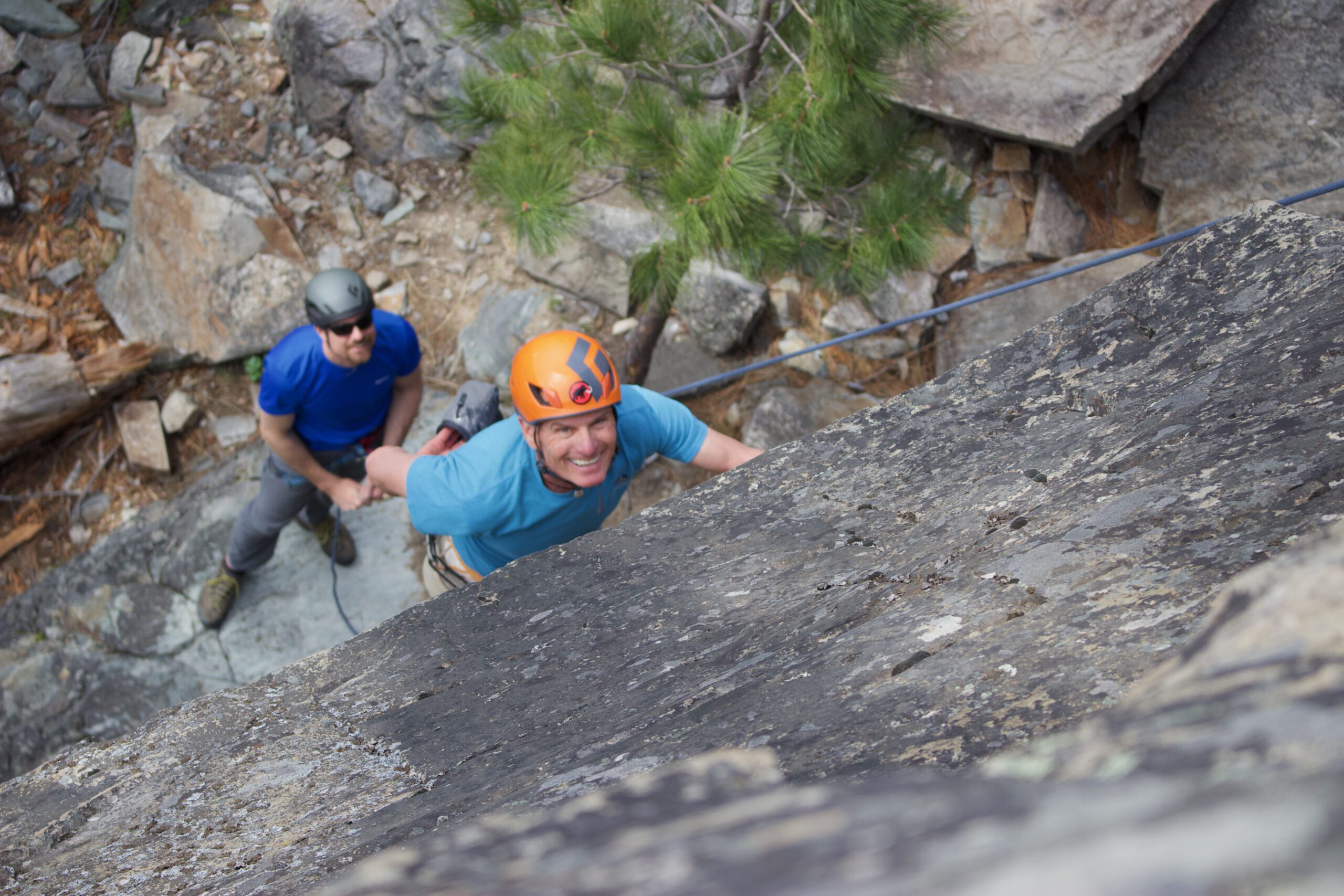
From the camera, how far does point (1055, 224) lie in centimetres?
420

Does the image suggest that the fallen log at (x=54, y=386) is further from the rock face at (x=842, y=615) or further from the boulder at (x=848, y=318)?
the rock face at (x=842, y=615)

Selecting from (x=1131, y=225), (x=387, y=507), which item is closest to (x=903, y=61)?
(x=1131, y=225)

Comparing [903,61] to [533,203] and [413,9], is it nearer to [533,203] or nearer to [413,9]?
[533,203]

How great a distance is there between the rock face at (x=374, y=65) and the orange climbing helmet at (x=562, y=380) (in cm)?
396

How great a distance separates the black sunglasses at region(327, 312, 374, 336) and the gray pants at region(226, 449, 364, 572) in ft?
2.58

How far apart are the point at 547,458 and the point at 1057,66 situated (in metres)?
3.15

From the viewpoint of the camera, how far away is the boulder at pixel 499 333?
4.95 meters

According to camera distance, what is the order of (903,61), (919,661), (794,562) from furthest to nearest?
(903,61) < (794,562) < (919,661)

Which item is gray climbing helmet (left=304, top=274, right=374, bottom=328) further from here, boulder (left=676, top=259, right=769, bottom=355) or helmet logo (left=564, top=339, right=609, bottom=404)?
boulder (left=676, top=259, right=769, bottom=355)

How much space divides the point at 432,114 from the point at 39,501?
3.50 metres

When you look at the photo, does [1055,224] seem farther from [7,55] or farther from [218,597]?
[7,55]

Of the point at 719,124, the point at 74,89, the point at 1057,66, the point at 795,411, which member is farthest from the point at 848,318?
the point at 74,89

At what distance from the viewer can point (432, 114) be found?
539 cm

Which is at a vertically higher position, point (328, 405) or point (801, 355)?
point (328, 405)
